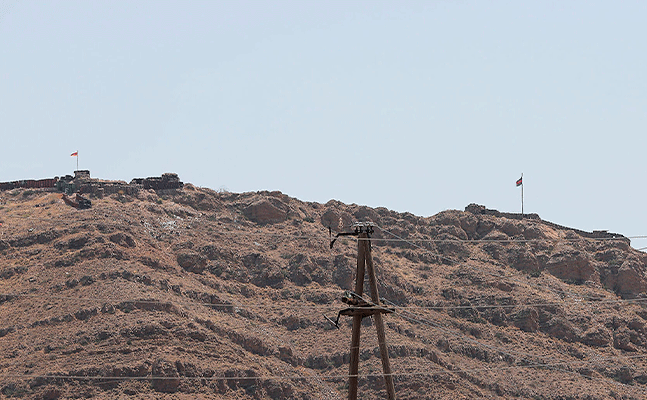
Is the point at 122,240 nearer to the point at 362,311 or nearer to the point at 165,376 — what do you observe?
the point at 165,376

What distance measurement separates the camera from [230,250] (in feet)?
272

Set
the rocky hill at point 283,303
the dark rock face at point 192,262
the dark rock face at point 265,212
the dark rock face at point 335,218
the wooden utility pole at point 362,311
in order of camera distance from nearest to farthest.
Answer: the wooden utility pole at point 362,311 < the rocky hill at point 283,303 < the dark rock face at point 192,262 < the dark rock face at point 335,218 < the dark rock face at point 265,212

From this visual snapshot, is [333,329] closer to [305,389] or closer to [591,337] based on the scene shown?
[305,389]

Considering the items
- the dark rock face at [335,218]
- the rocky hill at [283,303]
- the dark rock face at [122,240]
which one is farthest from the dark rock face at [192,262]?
the dark rock face at [335,218]

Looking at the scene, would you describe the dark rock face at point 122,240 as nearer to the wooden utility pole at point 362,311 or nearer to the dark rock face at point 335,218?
the dark rock face at point 335,218

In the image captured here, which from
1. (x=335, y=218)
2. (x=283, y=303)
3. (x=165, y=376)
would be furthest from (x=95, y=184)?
(x=165, y=376)

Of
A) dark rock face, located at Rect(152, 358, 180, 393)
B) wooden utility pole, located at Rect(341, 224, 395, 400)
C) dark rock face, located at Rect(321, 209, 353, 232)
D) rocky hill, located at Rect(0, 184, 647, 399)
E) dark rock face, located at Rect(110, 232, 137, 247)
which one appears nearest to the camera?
wooden utility pole, located at Rect(341, 224, 395, 400)

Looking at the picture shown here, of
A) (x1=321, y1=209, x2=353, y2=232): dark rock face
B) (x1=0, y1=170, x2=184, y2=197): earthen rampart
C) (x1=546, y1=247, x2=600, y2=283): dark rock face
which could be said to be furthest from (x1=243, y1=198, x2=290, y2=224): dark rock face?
(x1=546, y1=247, x2=600, y2=283): dark rock face

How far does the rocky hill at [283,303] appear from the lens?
62188mm

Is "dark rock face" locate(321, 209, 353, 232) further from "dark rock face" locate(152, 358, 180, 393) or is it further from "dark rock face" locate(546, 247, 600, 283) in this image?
"dark rock face" locate(152, 358, 180, 393)

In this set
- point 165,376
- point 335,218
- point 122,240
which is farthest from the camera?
point 335,218

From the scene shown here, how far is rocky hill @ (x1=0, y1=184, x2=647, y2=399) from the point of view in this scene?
2448 inches

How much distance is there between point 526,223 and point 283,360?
40.3 metres

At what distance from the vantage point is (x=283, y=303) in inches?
3004
